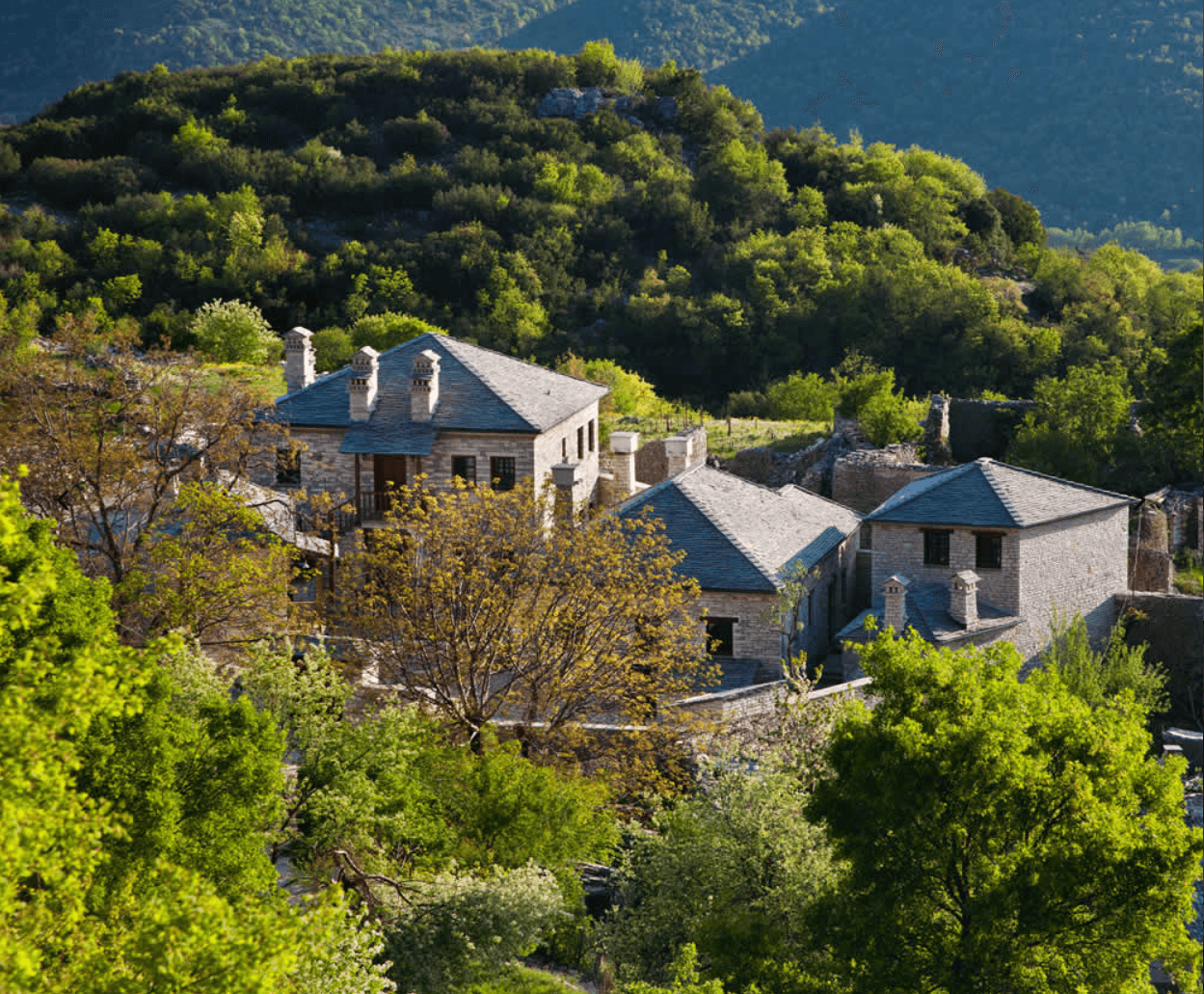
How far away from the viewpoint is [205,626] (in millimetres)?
33125

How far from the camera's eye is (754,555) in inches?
1502

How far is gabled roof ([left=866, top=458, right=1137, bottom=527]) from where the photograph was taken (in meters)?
40.0

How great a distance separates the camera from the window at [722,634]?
37.9m

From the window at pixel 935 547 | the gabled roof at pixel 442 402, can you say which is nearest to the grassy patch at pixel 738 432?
the gabled roof at pixel 442 402

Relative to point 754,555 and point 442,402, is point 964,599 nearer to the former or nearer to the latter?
point 754,555

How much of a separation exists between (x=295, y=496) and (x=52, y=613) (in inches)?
512

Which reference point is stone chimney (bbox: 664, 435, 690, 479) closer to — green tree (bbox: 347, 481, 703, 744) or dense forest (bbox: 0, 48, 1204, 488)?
green tree (bbox: 347, 481, 703, 744)

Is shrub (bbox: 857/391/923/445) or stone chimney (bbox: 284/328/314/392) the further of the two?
shrub (bbox: 857/391/923/445)

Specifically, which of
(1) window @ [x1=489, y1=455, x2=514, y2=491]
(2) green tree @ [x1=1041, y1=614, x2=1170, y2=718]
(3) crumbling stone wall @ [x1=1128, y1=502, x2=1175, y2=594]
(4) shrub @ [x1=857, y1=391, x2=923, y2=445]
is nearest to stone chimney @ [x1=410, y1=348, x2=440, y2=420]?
(1) window @ [x1=489, y1=455, x2=514, y2=491]

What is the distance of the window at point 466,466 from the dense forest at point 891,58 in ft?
369

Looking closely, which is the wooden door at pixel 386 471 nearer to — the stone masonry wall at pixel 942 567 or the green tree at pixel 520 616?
the green tree at pixel 520 616

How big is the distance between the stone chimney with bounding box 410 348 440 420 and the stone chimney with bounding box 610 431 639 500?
617 centimetres

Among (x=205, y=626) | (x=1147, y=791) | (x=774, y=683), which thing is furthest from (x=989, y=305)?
(x=1147, y=791)

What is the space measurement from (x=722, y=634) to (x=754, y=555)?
2.09 m
